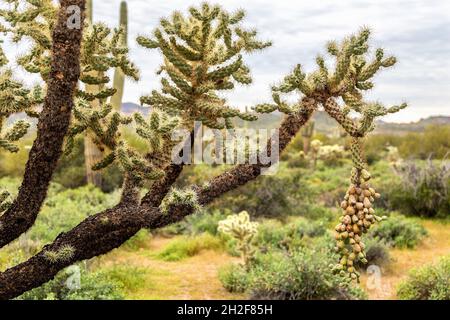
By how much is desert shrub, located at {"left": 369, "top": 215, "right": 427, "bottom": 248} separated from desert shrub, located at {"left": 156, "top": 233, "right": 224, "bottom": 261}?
3.12 metres

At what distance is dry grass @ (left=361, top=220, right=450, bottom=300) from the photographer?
30.8ft

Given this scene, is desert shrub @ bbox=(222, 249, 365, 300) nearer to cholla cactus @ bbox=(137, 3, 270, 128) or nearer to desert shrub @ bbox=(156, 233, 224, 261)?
desert shrub @ bbox=(156, 233, 224, 261)

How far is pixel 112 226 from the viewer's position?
2.12 m

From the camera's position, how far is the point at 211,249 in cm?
1165

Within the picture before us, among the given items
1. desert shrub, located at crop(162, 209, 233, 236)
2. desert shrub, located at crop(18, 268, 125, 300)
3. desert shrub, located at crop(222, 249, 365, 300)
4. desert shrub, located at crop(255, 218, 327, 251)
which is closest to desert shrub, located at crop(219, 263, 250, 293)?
desert shrub, located at crop(222, 249, 365, 300)

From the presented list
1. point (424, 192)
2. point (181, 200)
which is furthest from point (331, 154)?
point (181, 200)

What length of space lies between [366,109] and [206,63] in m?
0.63

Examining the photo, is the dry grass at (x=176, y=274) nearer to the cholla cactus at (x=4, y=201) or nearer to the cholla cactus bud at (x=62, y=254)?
the cholla cactus at (x=4, y=201)

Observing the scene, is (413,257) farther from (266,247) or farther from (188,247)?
(188,247)

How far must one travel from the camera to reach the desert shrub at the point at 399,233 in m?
11.9

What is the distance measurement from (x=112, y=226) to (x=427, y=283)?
7327mm
